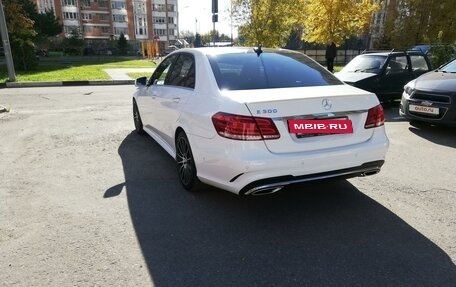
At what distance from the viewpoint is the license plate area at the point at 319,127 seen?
10.5ft

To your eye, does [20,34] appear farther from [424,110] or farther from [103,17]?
[103,17]

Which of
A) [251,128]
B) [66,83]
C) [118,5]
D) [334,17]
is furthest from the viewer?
[118,5]

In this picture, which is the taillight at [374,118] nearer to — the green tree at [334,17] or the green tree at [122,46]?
the green tree at [334,17]

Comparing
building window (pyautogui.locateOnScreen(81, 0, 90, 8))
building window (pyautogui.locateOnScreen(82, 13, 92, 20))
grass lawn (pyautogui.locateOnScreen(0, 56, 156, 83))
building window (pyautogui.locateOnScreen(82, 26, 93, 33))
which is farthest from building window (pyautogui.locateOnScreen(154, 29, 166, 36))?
grass lawn (pyautogui.locateOnScreen(0, 56, 156, 83))

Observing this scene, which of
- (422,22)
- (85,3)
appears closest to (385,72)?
Result: (422,22)

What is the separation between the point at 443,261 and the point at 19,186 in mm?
4300

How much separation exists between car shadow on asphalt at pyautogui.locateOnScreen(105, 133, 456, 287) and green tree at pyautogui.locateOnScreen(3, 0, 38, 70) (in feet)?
55.6

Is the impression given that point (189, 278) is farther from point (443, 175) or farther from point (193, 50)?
point (443, 175)

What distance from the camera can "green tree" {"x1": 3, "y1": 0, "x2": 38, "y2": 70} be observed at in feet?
57.0

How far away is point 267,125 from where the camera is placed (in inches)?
123

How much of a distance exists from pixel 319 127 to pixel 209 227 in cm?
131

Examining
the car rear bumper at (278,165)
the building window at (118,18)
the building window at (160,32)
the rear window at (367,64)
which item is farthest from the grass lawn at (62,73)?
the building window at (160,32)

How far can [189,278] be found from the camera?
2639 mm

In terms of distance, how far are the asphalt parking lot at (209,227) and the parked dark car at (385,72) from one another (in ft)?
13.7
